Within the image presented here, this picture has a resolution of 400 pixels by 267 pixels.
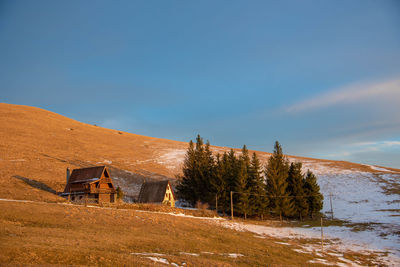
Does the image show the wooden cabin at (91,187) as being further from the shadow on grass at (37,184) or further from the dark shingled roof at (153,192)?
the dark shingled roof at (153,192)

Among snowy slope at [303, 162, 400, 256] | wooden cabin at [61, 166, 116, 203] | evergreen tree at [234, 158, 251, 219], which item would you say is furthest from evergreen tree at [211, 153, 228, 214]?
wooden cabin at [61, 166, 116, 203]

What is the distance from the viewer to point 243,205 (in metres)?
53.5

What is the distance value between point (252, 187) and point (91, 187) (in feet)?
98.8

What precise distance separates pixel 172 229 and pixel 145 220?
4.27 m

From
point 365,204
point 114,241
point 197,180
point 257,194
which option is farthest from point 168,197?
point 365,204

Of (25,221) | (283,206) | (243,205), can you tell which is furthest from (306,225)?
(25,221)

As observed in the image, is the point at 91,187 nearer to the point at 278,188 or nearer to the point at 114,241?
the point at 114,241

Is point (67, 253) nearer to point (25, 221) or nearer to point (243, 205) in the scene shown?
point (25, 221)

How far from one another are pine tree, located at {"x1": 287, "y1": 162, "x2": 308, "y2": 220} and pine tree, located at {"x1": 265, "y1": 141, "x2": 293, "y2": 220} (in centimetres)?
132

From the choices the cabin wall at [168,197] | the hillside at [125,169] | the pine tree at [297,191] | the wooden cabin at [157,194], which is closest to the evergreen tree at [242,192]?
the pine tree at [297,191]

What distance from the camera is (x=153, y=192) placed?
190 feet

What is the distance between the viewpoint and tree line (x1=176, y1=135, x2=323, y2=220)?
181 ft

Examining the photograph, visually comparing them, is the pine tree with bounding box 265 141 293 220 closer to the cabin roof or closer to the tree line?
the tree line

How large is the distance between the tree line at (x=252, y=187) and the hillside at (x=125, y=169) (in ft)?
28.0
